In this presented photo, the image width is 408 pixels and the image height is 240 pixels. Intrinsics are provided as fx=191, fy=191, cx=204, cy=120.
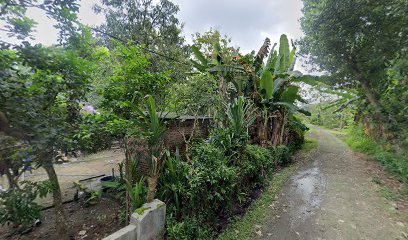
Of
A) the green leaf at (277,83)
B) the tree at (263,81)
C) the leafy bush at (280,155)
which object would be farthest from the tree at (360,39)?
the leafy bush at (280,155)

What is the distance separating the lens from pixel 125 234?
7.29 ft

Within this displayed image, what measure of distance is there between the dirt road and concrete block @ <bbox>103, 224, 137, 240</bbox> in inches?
77.2

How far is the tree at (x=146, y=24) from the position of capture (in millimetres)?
10078

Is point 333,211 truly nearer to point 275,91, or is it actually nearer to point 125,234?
point 125,234

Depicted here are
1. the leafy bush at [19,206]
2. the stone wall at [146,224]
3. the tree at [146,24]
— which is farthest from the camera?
the tree at [146,24]

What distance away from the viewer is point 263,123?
251 inches

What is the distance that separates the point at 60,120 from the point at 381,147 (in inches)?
365

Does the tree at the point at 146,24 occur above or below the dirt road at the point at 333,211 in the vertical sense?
above

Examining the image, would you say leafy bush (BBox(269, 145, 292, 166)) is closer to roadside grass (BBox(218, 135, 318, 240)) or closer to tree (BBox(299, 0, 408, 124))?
roadside grass (BBox(218, 135, 318, 240))

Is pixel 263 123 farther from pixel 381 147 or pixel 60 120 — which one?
pixel 60 120

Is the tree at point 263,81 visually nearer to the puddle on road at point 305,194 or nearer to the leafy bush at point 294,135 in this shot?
the leafy bush at point 294,135

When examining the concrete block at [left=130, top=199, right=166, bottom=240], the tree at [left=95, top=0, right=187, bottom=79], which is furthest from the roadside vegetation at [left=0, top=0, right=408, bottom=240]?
the tree at [left=95, top=0, right=187, bottom=79]

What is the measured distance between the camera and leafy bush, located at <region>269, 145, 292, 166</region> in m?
6.15

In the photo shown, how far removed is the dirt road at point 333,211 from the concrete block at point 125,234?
6.43 feet
